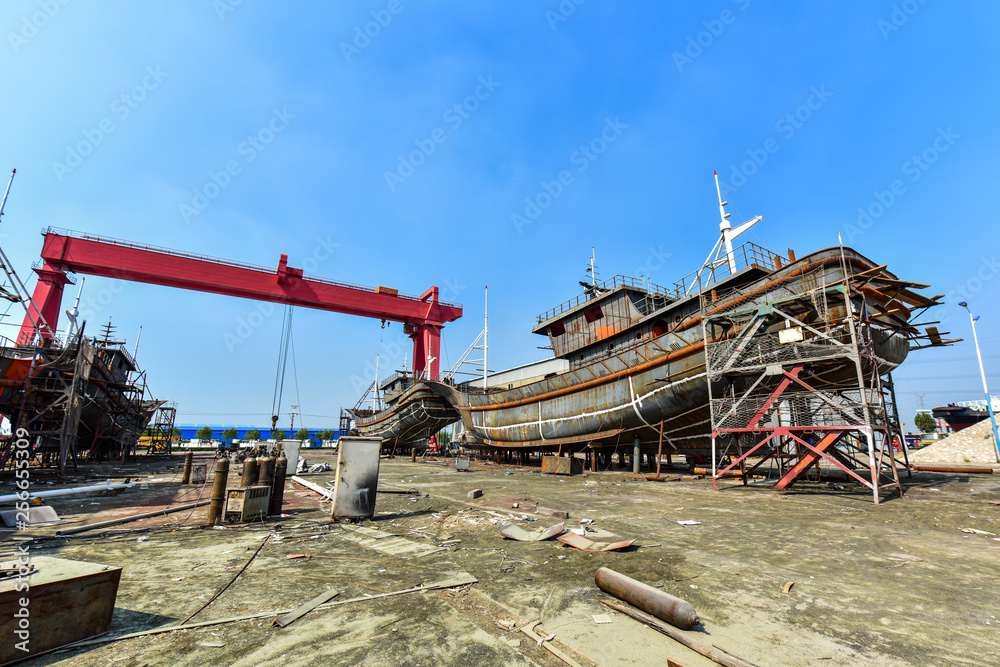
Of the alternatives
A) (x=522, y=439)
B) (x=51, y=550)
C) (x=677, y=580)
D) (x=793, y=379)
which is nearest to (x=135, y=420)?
(x=522, y=439)

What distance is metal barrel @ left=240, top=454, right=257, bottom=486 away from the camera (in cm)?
776

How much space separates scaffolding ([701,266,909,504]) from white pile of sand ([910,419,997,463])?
60.9ft

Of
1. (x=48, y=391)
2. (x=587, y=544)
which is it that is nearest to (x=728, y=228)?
(x=587, y=544)

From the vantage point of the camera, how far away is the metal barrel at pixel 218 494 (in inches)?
280

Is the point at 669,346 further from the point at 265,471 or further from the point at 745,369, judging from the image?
the point at 265,471

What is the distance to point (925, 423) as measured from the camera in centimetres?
6994

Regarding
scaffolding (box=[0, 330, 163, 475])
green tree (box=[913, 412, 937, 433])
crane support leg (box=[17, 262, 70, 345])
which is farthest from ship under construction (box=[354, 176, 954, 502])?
green tree (box=[913, 412, 937, 433])

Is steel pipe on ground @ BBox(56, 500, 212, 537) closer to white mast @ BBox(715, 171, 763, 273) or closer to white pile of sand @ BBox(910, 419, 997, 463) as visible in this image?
white mast @ BBox(715, 171, 763, 273)

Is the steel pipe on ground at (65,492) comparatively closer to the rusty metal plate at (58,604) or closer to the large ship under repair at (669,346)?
the rusty metal plate at (58,604)

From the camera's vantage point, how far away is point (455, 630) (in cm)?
326

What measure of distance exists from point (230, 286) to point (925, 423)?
104m

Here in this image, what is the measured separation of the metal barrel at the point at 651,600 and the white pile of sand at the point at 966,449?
31803 millimetres

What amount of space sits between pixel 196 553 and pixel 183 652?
3.13 metres

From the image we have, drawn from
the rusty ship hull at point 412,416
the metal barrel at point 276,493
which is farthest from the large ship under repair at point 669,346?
the metal barrel at point 276,493
